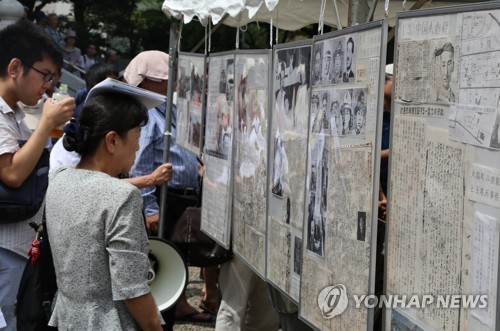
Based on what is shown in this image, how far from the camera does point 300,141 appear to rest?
3213 mm

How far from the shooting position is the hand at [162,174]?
5.26m

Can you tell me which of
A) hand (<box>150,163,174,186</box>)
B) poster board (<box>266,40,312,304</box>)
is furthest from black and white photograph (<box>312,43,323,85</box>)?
hand (<box>150,163,174,186</box>)

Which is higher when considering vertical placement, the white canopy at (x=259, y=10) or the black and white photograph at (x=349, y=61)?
the white canopy at (x=259, y=10)

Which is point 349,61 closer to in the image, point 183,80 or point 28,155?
point 28,155

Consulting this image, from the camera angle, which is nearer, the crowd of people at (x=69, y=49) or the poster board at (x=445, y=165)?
the poster board at (x=445, y=165)

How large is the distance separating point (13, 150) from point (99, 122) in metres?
1.02

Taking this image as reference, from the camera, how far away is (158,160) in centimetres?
586

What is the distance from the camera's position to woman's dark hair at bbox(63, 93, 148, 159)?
2973 millimetres

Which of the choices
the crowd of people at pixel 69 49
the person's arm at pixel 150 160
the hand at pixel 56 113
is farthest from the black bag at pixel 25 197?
the crowd of people at pixel 69 49

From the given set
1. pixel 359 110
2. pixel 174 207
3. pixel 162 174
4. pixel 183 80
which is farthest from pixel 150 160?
pixel 359 110

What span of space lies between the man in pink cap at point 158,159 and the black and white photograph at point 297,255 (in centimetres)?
255

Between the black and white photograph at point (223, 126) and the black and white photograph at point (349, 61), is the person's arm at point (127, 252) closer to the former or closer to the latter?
the black and white photograph at point (349, 61)

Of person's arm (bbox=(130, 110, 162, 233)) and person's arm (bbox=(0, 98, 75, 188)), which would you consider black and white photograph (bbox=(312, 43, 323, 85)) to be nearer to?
person's arm (bbox=(0, 98, 75, 188))

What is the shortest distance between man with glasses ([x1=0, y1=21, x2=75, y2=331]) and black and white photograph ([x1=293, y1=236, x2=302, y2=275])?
51.5 inches
